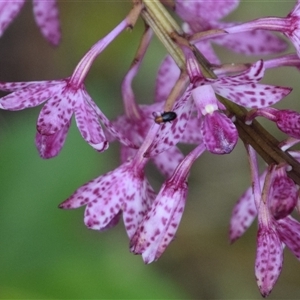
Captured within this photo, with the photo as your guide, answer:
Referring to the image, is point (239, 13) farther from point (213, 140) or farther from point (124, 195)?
point (213, 140)

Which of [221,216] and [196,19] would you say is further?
[221,216]

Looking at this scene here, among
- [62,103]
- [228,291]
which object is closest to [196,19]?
[62,103]

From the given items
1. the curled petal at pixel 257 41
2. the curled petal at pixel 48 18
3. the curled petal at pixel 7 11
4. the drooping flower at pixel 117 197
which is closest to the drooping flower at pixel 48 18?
the curled petal at pixel 48 18

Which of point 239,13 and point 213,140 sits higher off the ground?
point 239,13

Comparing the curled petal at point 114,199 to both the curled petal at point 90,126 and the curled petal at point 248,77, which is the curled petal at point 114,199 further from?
the curled petal at point 248,77

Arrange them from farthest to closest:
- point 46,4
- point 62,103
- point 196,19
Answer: point 46,4 < point 196,19 < point 62,103

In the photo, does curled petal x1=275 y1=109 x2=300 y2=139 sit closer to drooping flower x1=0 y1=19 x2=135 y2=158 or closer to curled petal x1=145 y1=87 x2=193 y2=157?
curled petal x1=145 y1=87 x2=193 y2=157

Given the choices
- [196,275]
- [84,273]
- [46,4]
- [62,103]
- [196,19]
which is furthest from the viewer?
[196,275]

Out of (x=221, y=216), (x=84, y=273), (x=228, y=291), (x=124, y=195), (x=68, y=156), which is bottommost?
(x=228, y=291)
